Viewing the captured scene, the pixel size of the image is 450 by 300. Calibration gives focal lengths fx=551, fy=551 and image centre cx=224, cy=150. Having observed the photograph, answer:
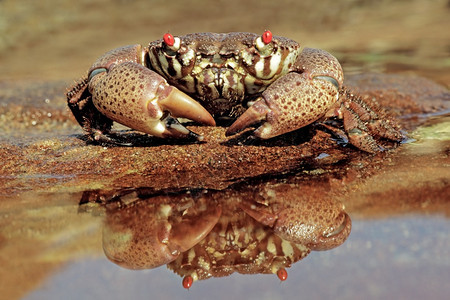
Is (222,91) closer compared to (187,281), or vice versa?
(187,281)

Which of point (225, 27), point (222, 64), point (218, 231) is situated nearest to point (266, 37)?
point (222, 64)

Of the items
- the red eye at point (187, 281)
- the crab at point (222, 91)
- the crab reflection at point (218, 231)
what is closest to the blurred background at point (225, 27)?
the crab at point (222, 91)

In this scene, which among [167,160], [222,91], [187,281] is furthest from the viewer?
[222,91]

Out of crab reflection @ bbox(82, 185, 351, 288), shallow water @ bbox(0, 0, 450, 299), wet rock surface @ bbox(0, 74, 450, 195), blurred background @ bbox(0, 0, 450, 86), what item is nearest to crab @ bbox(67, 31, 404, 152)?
wet rock surface @ bbox(0, 74, 450, 195)

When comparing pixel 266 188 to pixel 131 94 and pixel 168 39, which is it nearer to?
pixel 131 94

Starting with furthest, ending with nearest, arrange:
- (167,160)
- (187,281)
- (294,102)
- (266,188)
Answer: (167,160) → (294,102) → (266,188) → (187,281)

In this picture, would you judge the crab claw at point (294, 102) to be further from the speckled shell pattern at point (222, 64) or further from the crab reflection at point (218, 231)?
the crab reflection at point (218, 231)

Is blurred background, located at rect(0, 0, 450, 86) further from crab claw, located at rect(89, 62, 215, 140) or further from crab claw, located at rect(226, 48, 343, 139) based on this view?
crab claw, located at rect(89, 62, 215, 140)

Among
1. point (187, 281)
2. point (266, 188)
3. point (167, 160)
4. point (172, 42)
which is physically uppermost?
point (172, 42)
